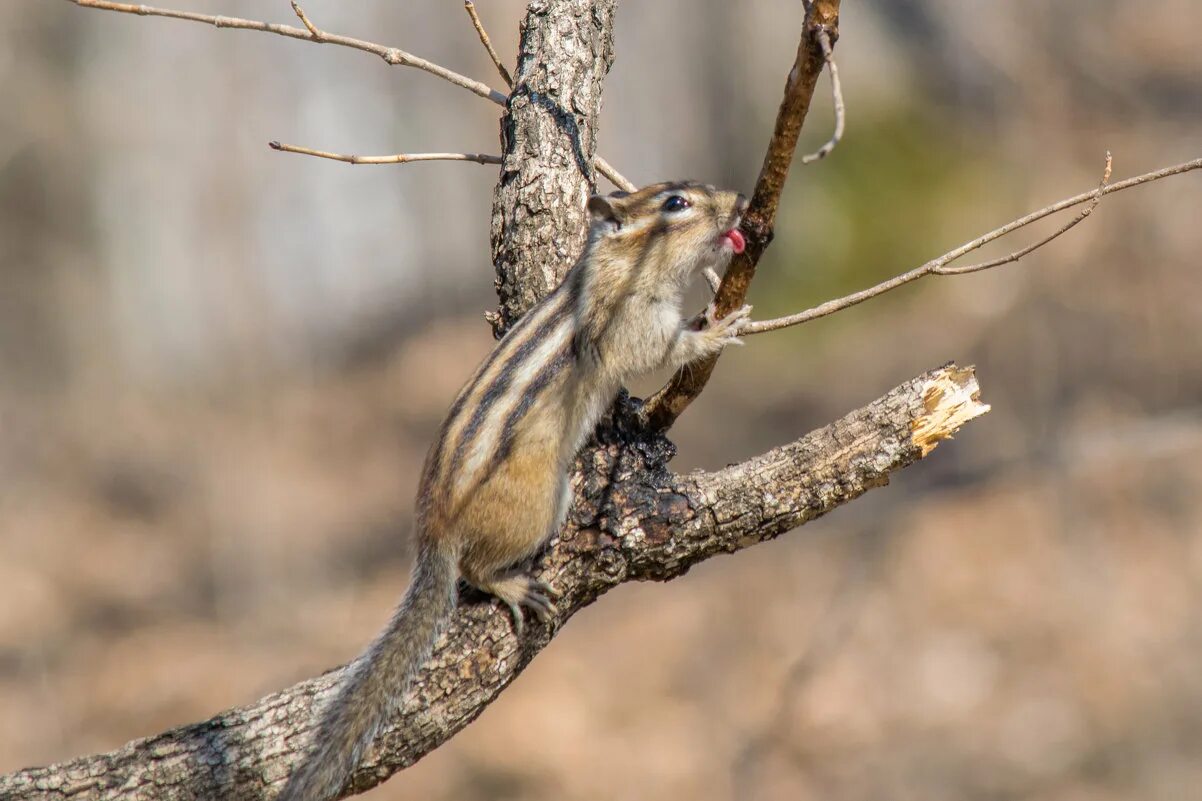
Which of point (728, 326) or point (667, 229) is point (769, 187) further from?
point (667, 229)

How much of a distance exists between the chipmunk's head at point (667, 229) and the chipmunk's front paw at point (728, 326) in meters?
0.47

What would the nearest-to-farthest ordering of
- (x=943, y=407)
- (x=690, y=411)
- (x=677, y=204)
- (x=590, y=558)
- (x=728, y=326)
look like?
(x=943, y=407), (x=590, y=558), (x=728, y=326), (x=677, y=204), (x=690, y=411)

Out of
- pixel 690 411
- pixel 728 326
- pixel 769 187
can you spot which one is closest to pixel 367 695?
pixel 728 326

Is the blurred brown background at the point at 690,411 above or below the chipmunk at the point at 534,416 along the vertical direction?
above

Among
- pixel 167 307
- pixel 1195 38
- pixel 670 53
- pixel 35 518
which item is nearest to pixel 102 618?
pixel 35 518

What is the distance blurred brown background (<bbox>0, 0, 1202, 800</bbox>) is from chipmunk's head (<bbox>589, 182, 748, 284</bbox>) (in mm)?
4552

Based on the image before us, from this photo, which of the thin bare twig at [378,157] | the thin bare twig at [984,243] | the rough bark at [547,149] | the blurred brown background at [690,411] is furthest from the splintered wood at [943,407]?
the blurred brown background at [690,411]

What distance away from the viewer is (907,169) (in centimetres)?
979

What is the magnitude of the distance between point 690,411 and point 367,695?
6.69 metres

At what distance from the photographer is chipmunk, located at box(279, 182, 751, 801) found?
9.85ft

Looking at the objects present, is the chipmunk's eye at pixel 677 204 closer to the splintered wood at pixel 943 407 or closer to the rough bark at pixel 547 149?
the rough bark at pixel 547 149

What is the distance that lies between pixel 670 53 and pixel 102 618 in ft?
20.5

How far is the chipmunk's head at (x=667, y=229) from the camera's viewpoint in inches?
151

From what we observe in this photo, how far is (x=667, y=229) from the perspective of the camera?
12.7 feet
